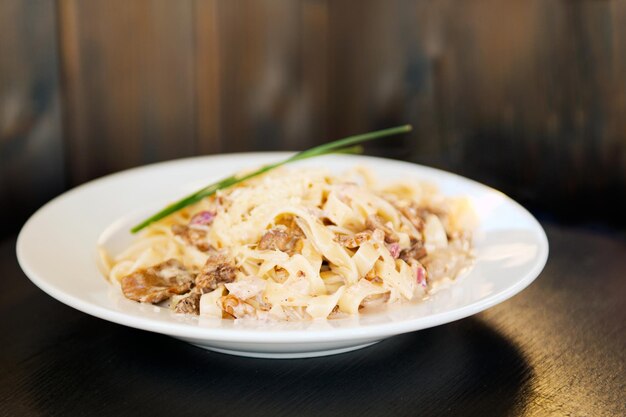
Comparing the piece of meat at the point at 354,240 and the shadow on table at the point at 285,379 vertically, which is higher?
the piece of meat at the point at 354,240

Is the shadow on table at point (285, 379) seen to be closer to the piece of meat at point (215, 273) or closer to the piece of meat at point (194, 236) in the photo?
the piece of meat at point (215, 273)

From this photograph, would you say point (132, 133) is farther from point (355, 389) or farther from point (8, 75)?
point (355, 389)

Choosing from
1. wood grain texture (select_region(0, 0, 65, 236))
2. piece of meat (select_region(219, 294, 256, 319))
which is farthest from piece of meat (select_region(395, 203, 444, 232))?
wood grain texture (select_region(0, 0, 65, 236))

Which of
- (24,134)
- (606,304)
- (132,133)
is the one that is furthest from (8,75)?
(606,304)

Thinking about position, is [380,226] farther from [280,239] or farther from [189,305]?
[189,305]

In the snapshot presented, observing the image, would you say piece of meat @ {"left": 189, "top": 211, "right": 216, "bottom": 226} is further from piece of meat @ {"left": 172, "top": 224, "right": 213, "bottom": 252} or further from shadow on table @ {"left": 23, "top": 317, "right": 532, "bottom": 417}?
shadow on table @ {"left": 23, "top": 317, "right": 532, "bottom": 417}

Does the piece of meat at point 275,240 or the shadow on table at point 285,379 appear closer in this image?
the shadow on table at point 285,379

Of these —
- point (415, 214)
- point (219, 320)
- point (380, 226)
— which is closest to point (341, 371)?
point (219, 320)

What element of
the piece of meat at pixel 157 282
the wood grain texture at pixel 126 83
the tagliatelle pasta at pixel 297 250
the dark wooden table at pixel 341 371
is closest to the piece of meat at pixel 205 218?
the tagliatelle pasta at pixel 297 250
